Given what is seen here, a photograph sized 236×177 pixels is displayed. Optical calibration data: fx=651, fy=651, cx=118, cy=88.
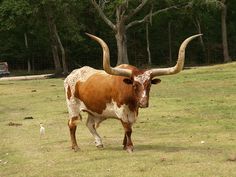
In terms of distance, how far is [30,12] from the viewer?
5381 cm

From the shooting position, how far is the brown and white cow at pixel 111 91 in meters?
13.9

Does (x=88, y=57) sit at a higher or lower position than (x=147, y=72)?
lower

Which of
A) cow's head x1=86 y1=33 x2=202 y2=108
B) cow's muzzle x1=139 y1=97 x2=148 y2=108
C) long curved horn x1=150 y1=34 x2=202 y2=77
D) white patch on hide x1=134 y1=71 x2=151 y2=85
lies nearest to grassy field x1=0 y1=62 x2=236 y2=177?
cow's muzzle x1=139 y1=97 x2=148 y2=108

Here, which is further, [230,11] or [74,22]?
[230,11]

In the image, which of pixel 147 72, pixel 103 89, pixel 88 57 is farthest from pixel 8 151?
pixel 88 57

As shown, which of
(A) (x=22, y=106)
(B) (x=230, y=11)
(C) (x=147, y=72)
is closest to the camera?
(C) (x=147, y=72)

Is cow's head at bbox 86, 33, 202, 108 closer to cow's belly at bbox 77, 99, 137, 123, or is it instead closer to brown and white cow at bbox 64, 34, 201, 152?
brown and white cow at bbox 64, 34, 201, 152

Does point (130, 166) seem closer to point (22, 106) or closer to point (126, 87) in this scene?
point (126, 87)

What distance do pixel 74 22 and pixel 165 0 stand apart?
9.43m

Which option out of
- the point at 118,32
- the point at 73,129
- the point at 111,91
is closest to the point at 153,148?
the point at 111,91

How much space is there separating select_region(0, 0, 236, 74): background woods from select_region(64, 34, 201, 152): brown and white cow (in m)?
40.6

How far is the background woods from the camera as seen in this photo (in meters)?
57.9

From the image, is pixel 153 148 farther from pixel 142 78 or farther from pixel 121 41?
pixel 121 41

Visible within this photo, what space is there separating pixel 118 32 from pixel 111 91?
43904 mm
